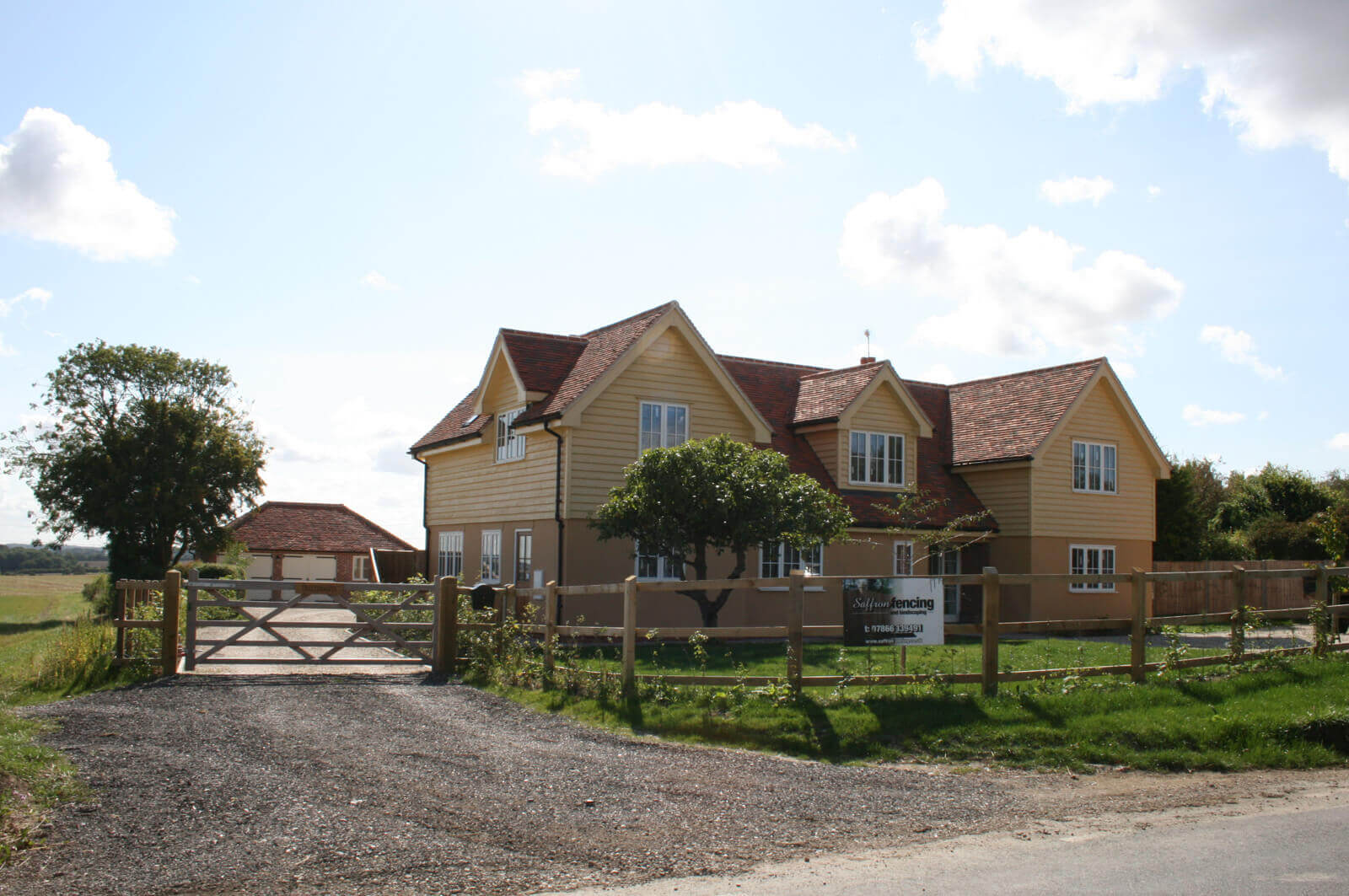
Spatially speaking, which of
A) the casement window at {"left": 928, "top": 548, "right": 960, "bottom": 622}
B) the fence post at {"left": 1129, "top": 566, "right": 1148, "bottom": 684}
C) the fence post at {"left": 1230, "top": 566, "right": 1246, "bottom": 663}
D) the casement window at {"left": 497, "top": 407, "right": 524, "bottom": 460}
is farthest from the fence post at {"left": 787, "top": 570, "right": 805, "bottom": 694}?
the casement window at {"left": 928, "top": 548, "right": 960, "bottom": 622}

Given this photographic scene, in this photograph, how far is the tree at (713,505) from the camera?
2038cm

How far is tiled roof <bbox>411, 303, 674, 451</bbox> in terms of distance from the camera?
947 inches

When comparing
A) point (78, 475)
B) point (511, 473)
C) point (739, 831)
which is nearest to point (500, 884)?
point (739, 831)

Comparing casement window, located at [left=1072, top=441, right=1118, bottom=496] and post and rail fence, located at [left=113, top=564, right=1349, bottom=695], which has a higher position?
casement window, located at [left=1072, top=441, right=1118, bottom=496]

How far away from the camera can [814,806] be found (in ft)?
27.2

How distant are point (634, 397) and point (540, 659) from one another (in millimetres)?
9337

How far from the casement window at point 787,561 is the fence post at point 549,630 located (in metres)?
10.2

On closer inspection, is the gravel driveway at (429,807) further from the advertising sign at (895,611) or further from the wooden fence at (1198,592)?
the wooden fence at (1198,592)

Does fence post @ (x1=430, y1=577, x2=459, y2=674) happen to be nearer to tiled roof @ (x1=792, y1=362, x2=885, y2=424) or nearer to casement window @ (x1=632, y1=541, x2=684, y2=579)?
casement window @ (x1=632, y1=541, x2=684, y2=579)

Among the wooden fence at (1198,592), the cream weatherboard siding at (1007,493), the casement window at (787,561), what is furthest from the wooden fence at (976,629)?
the wooden fence at (1198,592)

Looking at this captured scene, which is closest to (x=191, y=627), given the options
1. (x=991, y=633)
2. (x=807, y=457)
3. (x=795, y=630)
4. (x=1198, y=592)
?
(x=795, y=630)

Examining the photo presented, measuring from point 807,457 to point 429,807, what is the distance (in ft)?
68.4

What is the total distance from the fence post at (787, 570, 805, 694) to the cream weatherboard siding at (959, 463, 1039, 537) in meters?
18.2

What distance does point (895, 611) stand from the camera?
41.9 ft
